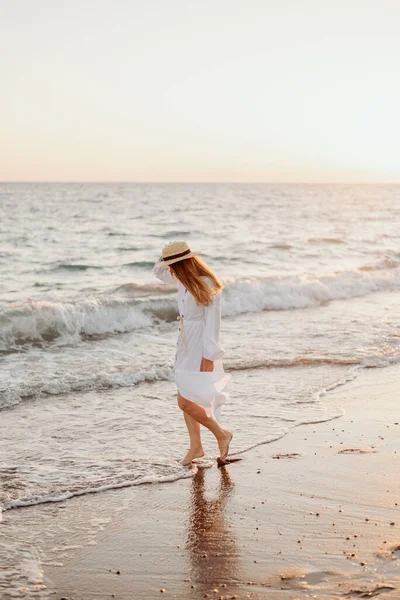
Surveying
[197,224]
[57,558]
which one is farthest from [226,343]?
[197,224]

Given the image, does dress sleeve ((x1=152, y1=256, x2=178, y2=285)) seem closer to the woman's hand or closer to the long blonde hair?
the long blonde hair

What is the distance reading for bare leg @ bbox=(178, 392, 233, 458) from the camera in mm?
5910

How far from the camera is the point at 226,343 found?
1169cm

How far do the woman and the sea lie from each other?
495 millimetres

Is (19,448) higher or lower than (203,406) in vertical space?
lower

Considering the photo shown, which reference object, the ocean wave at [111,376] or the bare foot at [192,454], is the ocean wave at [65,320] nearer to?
the ocean wave at [111,376]

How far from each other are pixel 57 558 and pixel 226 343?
744 centimetres

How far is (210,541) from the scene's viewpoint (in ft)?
15.0

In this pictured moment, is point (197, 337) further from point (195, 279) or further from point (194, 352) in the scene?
point (195, 279)

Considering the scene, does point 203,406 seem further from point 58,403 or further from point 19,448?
point 58,403

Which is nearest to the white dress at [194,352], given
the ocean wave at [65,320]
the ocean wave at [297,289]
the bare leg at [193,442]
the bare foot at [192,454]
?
the bare leg at [193,442]

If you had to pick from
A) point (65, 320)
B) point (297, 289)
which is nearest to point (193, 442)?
point (65, 320)

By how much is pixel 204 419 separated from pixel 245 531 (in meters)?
1.37

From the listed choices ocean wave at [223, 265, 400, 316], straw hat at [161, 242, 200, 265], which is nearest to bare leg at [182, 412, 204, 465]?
straw hat at [161, 242, 200, 265]
